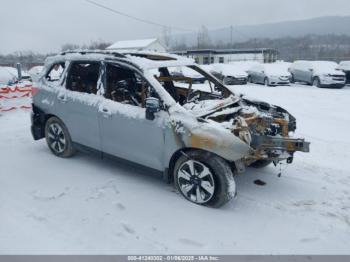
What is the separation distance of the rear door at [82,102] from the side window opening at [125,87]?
0.62 ft

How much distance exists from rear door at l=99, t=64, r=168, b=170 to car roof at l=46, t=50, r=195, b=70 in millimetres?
140

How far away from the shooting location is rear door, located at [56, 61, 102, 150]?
204 inches

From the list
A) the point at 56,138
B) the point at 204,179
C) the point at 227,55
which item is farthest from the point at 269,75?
the point at 227,55

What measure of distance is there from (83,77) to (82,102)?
2.09 feet

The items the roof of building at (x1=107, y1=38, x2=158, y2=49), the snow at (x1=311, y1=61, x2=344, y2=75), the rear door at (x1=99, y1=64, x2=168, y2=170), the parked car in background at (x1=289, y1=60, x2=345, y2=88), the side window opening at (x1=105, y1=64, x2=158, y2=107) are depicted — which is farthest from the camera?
the roof of building at (x1=107, y1=38, x2=158, y2=49)

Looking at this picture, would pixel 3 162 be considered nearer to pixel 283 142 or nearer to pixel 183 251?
pixel 183 251

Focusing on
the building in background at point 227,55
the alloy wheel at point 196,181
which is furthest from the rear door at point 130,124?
the building in background at point 227,55

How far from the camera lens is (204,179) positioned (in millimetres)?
4215

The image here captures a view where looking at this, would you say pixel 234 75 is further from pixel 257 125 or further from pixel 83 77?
pixel 257 125

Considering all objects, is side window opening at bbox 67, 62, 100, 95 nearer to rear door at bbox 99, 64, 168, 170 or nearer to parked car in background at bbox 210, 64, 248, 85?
rear door at bbox 99, 64, 168, 170

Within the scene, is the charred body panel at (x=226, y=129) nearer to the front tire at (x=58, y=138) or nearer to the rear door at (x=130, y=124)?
the rear door at (x=130, y=124)

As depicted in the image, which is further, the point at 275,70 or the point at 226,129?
the point at 275,70

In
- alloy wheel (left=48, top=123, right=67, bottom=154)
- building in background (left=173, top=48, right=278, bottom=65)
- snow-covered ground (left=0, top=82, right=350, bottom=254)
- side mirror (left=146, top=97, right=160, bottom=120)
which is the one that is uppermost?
building in background (left=173, top=48, right=278, bottom=65)

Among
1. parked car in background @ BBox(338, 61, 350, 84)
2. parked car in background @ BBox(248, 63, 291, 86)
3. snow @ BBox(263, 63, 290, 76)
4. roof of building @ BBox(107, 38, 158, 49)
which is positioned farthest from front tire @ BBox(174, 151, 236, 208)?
roof of building @ BBox(107, 38, 158, 49)
